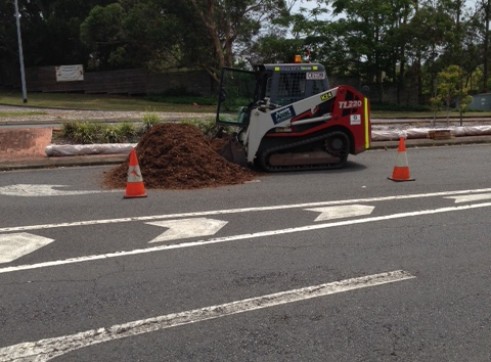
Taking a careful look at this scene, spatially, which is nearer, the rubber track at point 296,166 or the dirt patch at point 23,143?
the rubber track at point 296,166

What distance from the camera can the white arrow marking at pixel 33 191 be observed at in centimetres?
882

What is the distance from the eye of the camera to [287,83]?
1115 cm

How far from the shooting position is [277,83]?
11078mm

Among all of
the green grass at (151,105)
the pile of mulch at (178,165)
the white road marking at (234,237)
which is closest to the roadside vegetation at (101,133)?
the pile of mulch at (178,165)

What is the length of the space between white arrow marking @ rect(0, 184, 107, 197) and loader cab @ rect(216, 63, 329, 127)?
13.9ft

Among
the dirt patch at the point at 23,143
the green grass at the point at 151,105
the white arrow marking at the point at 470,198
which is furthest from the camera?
the green grass at the point at 151,105

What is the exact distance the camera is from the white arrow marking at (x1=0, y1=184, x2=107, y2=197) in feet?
28.9

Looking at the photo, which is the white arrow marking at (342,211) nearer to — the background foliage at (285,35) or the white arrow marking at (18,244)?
the white arrow marking at (18,244)

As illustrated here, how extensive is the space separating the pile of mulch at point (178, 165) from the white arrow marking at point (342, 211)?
2.71 metres

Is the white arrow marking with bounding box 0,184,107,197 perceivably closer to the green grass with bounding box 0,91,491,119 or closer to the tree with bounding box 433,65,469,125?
the tree with bounding box 433,65,469,125

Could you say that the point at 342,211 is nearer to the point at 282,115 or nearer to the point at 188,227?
the point at 188,227

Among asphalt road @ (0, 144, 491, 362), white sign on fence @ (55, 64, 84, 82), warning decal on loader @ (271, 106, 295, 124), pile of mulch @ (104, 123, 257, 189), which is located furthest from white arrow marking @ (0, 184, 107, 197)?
white sign on fence @ (55, 64, 84, 82)

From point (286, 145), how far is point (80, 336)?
789cm

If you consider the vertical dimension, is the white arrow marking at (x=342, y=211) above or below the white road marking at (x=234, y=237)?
above
